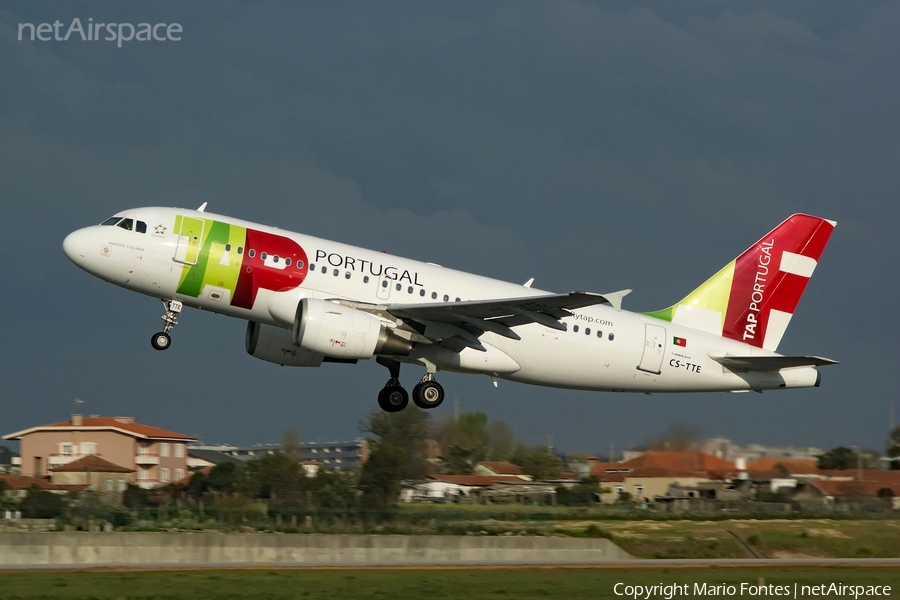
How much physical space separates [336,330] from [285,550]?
414 inches

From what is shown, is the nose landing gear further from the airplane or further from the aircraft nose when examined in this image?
the aircraft nose

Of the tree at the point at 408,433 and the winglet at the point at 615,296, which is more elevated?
the winglet at the point at 615,296

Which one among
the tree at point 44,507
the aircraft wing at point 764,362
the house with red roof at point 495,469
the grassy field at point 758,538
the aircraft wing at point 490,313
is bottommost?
the grassy field at point 758,538

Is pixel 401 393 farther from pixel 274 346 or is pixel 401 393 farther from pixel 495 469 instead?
pixel 495 469

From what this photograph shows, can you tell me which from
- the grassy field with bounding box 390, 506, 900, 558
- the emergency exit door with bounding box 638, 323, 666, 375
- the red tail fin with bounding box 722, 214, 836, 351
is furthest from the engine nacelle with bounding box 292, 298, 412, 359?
the red tail fin with bounding box 722, 214, 836, 351

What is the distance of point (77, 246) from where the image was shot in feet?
101

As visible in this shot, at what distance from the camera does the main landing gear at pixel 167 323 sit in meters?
31.4

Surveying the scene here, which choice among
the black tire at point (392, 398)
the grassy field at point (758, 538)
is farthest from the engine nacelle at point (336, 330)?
the grassy field at point (758, 538)

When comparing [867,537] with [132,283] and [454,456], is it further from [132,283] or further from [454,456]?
[132,283]

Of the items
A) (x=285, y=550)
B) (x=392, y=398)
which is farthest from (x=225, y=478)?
(x=392, y=398)

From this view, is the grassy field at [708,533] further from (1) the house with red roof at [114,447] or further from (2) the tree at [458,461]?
(1) the house with red roof at [114,447]

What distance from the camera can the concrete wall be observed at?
34906 mm

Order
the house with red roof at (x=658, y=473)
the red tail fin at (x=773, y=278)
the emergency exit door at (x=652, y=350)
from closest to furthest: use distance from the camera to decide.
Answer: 1. the emergency exit door at (x=652, y=350)
2. the red tail fin at (x=773, y=278)
3. the house with red roof at (x=658, y=473)

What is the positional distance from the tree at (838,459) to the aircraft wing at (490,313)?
25.2 m
